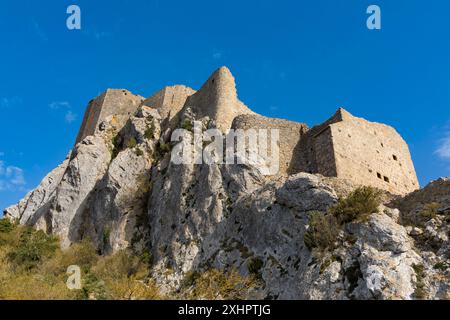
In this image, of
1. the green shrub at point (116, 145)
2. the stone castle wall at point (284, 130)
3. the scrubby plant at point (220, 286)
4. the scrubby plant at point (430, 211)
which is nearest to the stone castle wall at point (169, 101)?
the green shrub at point (116, 145)

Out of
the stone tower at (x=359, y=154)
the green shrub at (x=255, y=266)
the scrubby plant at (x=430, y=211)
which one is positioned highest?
the stone tower at (x=359, y=154)

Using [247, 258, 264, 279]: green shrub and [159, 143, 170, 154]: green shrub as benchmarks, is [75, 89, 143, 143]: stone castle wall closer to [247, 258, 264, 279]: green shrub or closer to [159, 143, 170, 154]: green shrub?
[159, 143, 170, 154]: green shrub

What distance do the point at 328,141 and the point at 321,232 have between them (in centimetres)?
903

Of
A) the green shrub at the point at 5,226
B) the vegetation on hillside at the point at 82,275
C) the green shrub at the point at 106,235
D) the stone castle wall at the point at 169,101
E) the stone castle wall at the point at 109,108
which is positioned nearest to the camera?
the vegetation on hillside at the point at 82,275

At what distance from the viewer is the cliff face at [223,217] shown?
1224 cm

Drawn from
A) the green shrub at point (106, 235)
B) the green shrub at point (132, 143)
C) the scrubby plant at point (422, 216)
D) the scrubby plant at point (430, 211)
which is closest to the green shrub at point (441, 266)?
the scrubby plant at point (422, 216)

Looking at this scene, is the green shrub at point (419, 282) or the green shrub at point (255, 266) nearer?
the green shrub at point (419, 282)

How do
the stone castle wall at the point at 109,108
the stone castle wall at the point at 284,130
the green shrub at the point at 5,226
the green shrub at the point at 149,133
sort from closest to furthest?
the stone castle wall at the point at 284,130 < the green shrub at the point at 5,226 < the green shrub at the point at 149,133 < the stone castle wall at the point at 109,108

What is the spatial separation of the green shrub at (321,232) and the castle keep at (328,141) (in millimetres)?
5924

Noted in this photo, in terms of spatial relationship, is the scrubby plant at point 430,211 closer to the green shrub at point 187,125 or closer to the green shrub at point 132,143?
the green shrub at point 187,125

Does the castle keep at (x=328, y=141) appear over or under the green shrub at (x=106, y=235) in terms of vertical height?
over

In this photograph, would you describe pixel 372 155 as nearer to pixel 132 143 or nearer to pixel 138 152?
pixel 138 152

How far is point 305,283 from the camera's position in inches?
495

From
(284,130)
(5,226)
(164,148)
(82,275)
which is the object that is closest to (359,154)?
(284,130)
